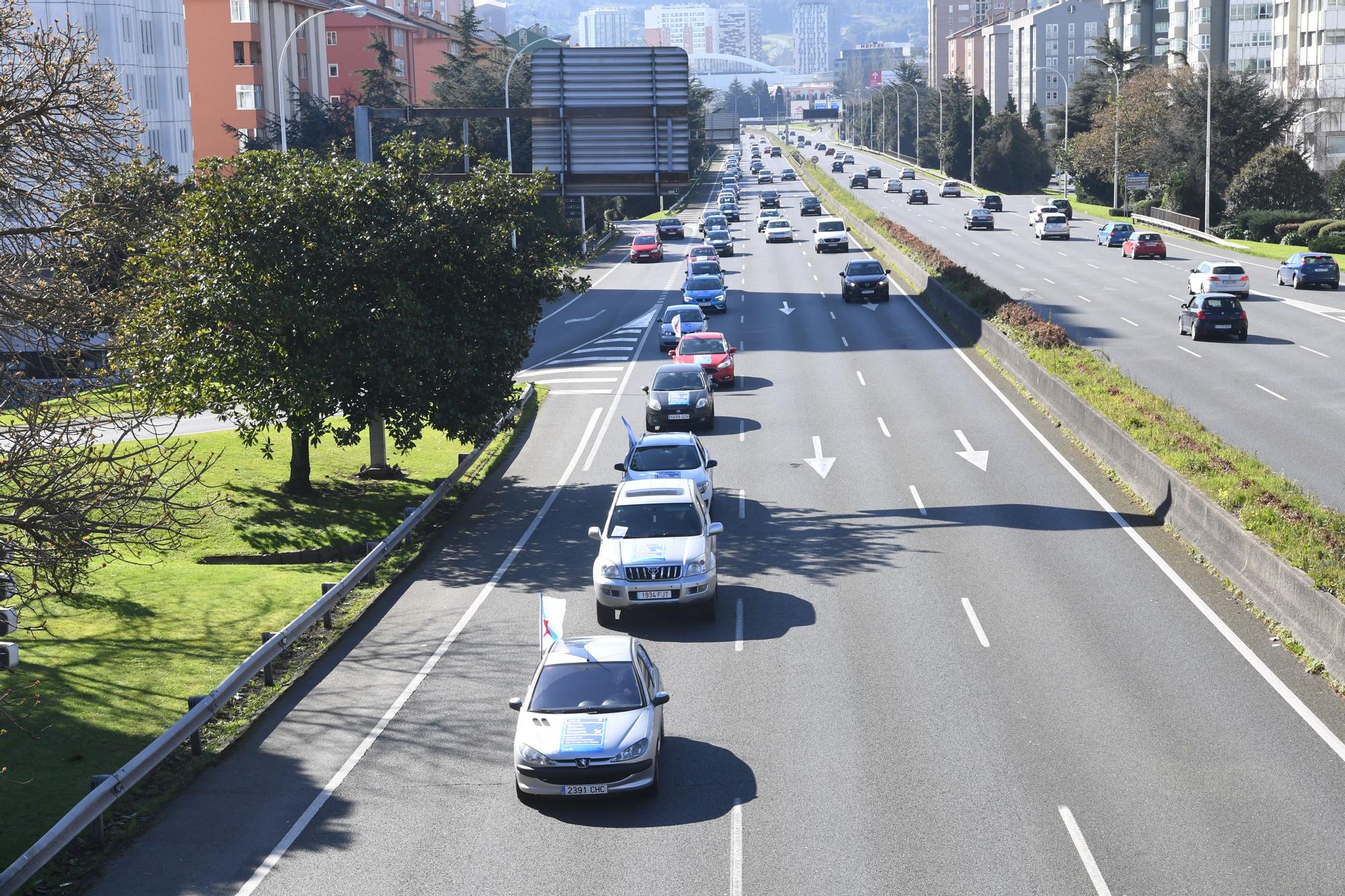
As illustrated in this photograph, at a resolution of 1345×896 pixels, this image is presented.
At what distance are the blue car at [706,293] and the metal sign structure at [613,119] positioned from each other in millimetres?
12598

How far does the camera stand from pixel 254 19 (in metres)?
92.3

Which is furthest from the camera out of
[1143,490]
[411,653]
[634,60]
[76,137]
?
[634,60]

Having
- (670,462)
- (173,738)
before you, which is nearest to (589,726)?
(173,738)

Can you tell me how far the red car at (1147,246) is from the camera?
68.7m

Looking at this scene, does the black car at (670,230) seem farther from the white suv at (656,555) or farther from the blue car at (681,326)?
the white suv at (656,555)

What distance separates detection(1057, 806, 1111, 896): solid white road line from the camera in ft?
37.4

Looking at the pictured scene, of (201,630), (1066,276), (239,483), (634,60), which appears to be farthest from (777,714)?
(1066,276)

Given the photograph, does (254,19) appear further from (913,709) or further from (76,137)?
(913,709)

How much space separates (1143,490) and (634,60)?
71.3ft

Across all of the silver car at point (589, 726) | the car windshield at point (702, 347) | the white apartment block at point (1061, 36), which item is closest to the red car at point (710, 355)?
the car windshield at point (702, 347)

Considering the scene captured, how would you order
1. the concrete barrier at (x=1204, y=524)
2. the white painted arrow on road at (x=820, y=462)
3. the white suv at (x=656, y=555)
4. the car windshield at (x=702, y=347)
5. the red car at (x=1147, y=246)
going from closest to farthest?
1. the concrete barrier at (x=1204, y=524)
2. the white suv at (x=656, y=555)
3. the white painted arrow on road at (x=820, y=462)
4. the car windshield at (x=702, y=347)
5. the red car at (x=1147, y=246)

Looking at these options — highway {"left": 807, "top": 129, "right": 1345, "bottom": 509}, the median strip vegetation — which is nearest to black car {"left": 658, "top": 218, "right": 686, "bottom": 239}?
highway {"left": 807, "top": 129, "right": 1345, "bottom": 509}

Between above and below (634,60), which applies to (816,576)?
below

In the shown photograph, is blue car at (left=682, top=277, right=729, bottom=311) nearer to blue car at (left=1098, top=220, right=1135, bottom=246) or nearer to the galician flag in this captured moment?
blue car at (left=1098, top=220, right=1135, bottom=246)
